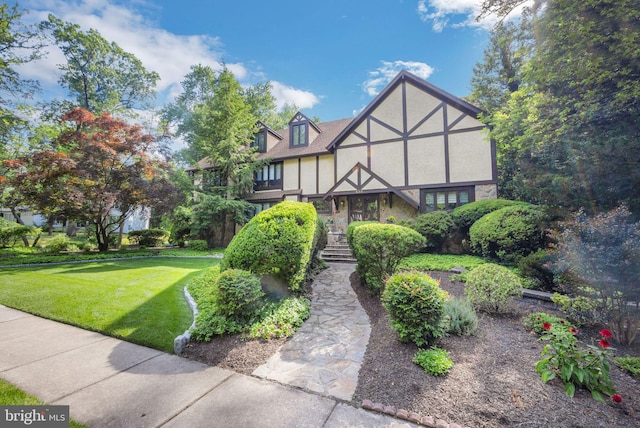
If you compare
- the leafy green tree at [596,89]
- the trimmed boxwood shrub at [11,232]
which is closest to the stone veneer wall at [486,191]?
the leafy green tree at [596,89]

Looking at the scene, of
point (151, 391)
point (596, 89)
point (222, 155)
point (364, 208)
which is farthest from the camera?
point (222, 155)

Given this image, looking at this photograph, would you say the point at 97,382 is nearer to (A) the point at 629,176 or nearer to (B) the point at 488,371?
(B) the point at 488,371

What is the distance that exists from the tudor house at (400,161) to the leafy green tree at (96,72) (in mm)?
18308

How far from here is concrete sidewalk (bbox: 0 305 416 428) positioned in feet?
8.00

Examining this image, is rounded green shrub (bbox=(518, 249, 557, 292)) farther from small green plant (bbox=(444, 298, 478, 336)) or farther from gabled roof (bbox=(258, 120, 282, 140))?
gabled roof (bbox=(258, 120, 282, 140))

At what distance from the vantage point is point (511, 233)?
310 inches

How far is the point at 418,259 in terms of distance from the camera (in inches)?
379

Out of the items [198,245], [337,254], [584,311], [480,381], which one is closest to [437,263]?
[337,254]

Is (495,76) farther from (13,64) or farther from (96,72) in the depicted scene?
(96,72)

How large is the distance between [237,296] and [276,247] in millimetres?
1143

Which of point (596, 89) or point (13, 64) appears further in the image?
point (13, 64)

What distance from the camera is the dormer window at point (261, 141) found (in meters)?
20.0

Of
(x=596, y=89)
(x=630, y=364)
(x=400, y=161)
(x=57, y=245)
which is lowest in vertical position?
(x=630, y=364)

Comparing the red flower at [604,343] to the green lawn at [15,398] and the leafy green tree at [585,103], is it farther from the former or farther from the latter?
the green lawn at [15,398]
